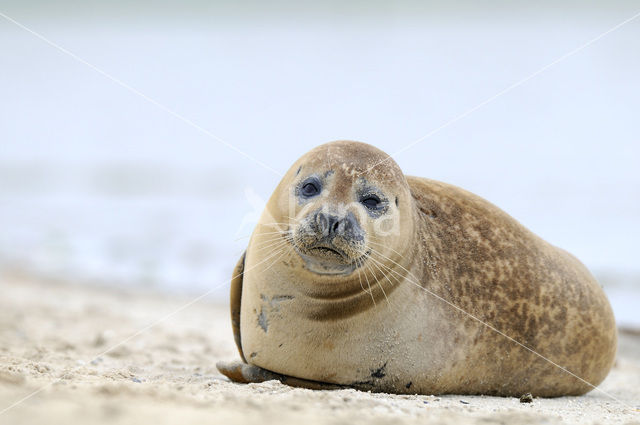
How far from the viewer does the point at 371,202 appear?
3.45m

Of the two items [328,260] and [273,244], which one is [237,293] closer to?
[273,244]

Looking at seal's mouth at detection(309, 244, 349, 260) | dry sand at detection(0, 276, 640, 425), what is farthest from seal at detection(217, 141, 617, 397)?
dry sand at detection(0, 276, 640, 425)

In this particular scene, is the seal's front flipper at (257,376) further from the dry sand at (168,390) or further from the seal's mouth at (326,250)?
the seal's mouth at (326,250)

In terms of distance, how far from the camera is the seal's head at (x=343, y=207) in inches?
126

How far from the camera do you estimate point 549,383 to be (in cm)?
399

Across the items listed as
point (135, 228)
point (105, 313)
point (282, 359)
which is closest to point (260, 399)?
point (282, 359)

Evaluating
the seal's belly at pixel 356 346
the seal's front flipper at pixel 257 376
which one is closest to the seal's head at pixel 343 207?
the seal's belly at pixel 356 346

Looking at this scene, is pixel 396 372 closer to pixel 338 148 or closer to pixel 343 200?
pixel 343 200

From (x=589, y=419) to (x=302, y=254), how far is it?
150cm

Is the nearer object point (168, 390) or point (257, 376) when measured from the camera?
point (168, 390)

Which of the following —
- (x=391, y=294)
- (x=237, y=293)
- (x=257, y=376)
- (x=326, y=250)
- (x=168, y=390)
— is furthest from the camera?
(x=237, y=293)

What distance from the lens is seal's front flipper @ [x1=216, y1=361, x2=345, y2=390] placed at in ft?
11.5

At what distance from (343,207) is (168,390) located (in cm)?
112

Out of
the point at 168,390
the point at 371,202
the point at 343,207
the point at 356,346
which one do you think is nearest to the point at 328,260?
the point at 343,207
